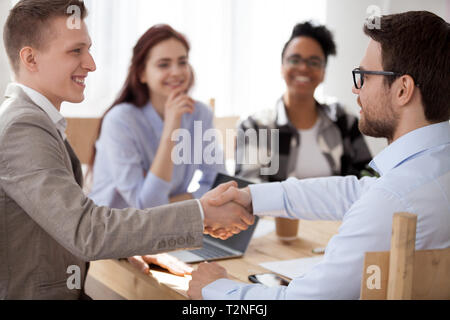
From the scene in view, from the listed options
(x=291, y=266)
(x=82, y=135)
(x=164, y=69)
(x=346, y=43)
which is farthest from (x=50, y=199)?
(x=346, y=43)

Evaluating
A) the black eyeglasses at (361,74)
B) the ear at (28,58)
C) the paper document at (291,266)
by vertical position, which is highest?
the ear at (28,58)

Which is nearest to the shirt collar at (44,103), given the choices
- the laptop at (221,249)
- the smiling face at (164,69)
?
the laptop at (221,249)

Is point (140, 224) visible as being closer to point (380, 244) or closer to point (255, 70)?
point (380, 244)

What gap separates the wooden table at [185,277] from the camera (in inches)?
50.9

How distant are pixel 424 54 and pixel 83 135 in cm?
178

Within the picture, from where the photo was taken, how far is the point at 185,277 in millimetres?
1338

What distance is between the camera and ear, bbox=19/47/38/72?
1207 millimetres

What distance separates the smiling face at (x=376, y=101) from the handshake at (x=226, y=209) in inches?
15.6

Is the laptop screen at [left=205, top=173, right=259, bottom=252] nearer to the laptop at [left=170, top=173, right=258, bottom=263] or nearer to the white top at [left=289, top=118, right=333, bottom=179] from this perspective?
the laptop at [left=170, top=173, right=258, bottom=263]

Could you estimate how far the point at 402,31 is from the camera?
1.04 meters

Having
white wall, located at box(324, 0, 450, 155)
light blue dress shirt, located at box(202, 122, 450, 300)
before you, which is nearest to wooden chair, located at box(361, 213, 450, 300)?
light blue dress shirt, located at box(202, 122, 450, 300)

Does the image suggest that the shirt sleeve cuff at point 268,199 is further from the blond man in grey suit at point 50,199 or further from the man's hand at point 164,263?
the man's hand at point 164,263

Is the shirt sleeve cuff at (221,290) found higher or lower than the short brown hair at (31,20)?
lower
